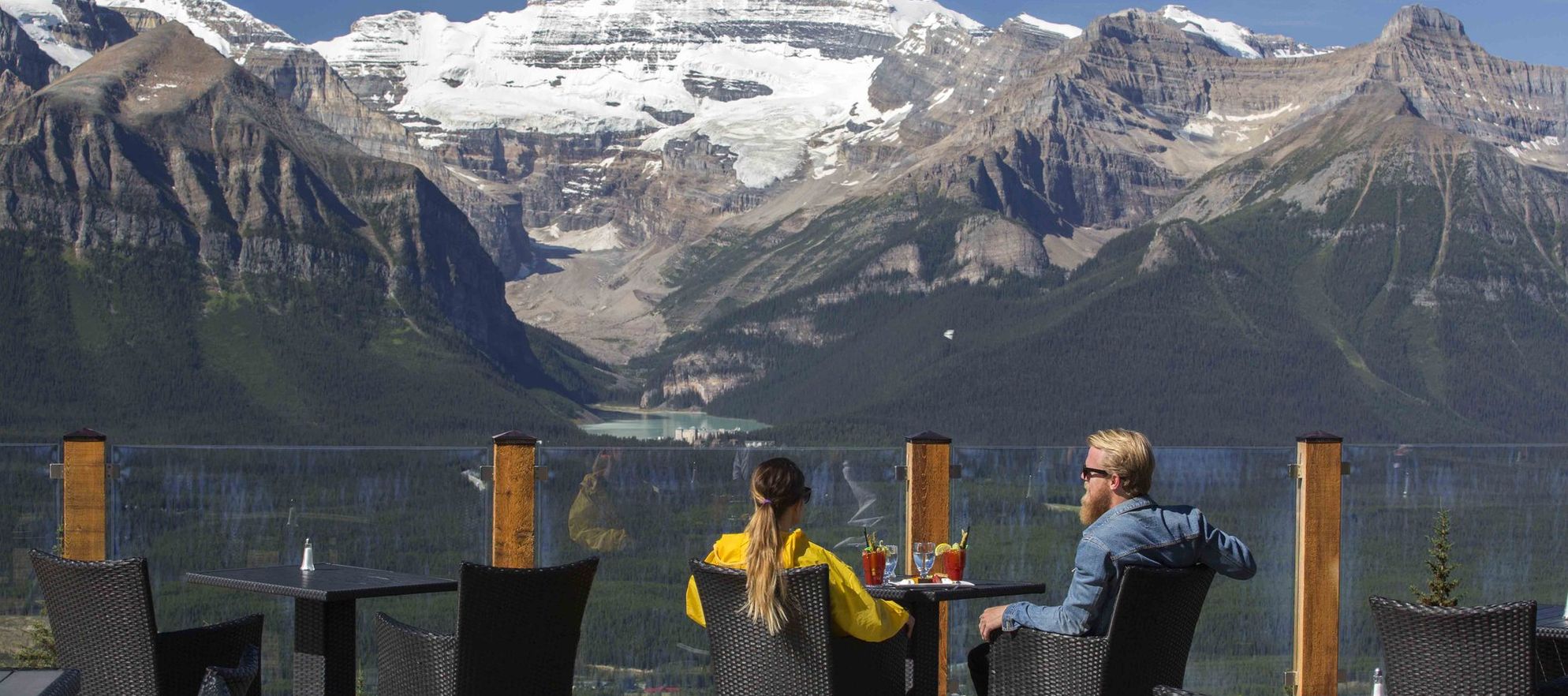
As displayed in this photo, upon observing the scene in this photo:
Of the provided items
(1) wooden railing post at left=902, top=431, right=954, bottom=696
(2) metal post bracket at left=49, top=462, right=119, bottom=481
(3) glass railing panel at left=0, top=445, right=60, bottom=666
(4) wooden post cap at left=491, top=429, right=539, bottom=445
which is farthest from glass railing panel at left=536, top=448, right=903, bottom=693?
(3) glass railing panel at left=0, top=445, right=60, bottom=666

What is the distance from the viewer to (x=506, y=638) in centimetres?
865

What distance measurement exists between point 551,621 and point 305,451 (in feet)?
18.4

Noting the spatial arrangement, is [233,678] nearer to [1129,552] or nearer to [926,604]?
[926,604]

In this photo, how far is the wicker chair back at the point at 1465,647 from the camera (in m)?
7.19

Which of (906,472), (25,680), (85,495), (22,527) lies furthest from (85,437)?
(25,680)

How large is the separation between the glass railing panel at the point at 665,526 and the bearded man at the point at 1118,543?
5.36 metres

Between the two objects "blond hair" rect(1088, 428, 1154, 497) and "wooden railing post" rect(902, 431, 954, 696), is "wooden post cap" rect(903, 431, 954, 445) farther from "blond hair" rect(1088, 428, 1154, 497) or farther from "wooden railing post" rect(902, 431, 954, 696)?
"blond hair" rect(1088, 428, 1154, 497)

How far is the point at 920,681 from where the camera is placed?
9430 millimetres

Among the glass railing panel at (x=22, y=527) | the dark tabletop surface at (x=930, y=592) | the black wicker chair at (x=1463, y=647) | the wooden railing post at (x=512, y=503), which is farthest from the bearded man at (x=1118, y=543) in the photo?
the glass railing panel at (x=22, y=527)

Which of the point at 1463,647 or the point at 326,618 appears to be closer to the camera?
the point at 1463,647

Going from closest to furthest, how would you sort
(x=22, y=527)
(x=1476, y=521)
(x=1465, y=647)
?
(x=1465, y=647) < (x=22, y=527) < (x=1476, y=521)

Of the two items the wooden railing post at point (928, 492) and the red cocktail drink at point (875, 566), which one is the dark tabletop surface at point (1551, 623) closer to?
the red cocktail drink at point (875, 566)

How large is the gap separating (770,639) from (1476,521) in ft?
31.8

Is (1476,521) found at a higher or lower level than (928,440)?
lower
